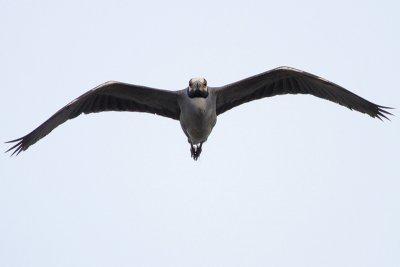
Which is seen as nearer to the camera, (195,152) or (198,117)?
(198,117)

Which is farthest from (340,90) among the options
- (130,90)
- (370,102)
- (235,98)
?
(130,90)

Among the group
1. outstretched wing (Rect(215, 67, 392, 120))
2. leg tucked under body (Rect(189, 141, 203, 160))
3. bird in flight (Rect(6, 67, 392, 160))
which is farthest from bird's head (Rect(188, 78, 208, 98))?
leg tucked under body (Rect(189, 141, 203, 160))

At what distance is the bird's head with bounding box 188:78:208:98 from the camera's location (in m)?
18.9

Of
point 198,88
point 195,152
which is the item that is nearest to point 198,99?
point 198,88

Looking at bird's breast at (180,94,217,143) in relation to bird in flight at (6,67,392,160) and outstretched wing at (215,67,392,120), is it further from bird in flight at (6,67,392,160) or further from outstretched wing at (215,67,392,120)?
outstretched wing at (215,67,392,120)

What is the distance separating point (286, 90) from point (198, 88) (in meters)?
1.88

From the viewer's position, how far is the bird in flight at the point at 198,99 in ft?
62.2

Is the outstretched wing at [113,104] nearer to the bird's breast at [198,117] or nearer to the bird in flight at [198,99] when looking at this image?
the bird in flight at [198,99]

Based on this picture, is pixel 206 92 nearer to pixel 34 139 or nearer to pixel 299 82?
pixel 299 82

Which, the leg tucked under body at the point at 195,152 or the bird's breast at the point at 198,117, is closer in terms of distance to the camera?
the bird's breast at the point at 198,117

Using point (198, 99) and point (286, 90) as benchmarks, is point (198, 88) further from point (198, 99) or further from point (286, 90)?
point (286, 90)

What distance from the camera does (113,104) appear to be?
19.7 metres

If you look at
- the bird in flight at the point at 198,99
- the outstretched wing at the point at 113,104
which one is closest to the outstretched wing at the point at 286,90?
the bird in flight at the point at 198,99

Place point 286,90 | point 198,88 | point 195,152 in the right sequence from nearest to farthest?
point 198,88
point 286,90
point 195,152
